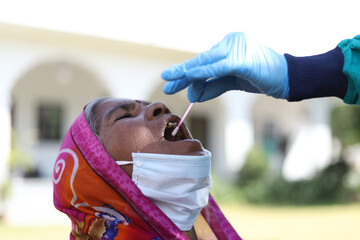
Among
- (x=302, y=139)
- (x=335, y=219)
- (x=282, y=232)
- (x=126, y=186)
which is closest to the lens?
(x=126, y=186)

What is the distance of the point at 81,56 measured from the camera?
29.8 feet

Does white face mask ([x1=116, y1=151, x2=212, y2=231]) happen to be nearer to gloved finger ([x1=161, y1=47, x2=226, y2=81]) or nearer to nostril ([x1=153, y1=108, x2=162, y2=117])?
nostril ([x1=153, y1=108, x2=162, y2=117])

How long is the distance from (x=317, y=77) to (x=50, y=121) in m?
11.0

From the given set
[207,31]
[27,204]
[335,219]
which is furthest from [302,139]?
[27,204]

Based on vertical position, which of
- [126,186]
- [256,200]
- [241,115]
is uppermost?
[126,186]

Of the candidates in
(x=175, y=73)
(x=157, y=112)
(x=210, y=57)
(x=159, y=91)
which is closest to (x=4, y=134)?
(x=159, y=91)

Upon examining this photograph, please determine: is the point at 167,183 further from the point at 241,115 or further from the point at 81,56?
the point at 241,115

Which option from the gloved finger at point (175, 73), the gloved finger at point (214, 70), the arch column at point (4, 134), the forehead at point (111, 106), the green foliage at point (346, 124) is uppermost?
the gloved finger at point (214, 70)

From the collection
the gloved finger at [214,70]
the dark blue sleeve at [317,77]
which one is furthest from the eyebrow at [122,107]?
the dark blue sleeve at [317,77]

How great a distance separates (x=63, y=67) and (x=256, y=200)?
19.7ft

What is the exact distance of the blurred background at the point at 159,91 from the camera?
26.3 feet

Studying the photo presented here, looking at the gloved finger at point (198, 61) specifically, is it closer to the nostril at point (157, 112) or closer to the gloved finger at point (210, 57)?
the gloved finger at point (210, 57)

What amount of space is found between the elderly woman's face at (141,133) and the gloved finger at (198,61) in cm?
29

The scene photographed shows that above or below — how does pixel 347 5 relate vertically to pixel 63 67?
above
